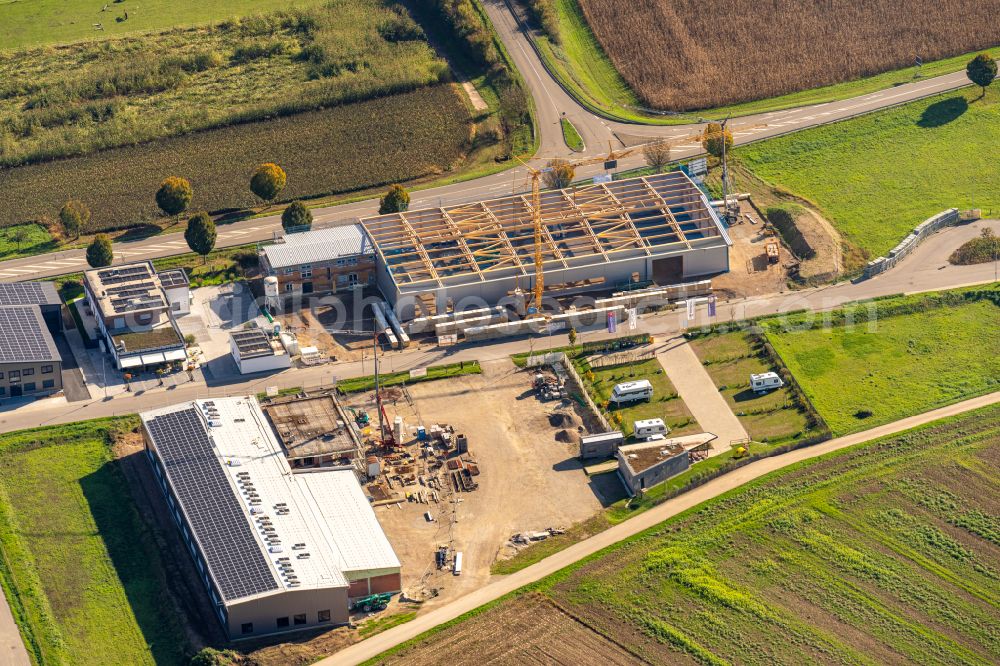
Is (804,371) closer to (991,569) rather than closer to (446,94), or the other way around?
(991,569)

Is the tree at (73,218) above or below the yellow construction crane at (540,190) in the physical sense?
above

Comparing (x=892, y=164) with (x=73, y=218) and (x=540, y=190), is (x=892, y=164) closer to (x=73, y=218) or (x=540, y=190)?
(x=540, y=190)

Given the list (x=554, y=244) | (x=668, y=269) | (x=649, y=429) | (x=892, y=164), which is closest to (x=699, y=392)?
(x=649, y=429)

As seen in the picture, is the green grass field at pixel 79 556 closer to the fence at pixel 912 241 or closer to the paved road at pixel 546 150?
the paved road at pixel 546 150

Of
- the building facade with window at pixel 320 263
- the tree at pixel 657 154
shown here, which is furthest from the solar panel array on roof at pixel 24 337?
the tree at pixel 657 154

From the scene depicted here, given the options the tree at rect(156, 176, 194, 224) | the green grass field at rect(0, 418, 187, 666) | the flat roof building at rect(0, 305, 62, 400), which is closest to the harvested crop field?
the tree at rect(156, 176, 194, 224)

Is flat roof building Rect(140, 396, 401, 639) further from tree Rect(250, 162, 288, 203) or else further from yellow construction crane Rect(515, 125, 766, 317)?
tree Rect(250, 162, 288, 203)

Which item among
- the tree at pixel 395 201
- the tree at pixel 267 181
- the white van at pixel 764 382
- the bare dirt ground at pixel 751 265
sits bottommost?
the white van at pixel 764 382
